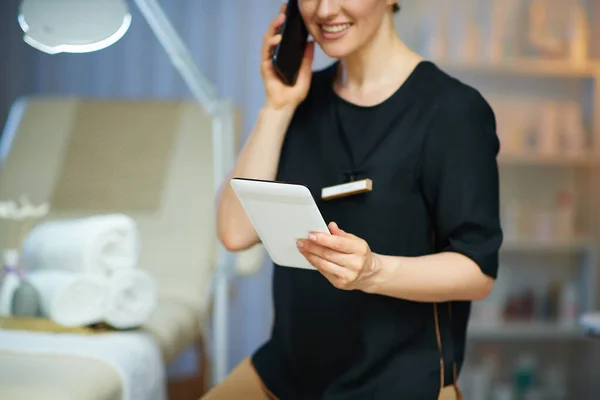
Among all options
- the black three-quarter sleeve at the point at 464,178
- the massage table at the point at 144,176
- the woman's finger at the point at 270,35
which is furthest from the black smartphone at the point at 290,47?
the massage table at the point at 144,176

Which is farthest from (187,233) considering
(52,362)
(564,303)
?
(564,303)

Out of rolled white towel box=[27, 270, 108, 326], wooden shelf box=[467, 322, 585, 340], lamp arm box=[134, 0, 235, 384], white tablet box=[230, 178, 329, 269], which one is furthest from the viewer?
wooden shelf box=[467, 322, 585, 340]

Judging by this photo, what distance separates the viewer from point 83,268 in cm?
171

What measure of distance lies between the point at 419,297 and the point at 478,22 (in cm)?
246

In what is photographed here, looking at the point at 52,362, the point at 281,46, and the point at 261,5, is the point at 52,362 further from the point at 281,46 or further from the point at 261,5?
the point at 261,5

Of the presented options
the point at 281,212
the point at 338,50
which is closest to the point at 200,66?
the point at 338,50

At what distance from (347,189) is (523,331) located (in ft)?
7.30

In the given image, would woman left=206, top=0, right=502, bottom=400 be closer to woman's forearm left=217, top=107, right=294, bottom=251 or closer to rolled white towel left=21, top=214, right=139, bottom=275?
woman's forearm left=217, top=107, right=294, bottom=251

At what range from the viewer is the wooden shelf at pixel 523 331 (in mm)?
3068

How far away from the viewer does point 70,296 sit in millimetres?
1636

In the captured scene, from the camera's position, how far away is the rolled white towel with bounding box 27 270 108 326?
1.61 m

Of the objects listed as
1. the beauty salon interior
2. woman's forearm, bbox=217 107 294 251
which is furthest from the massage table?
woman's forearm, bbox=217 107 294 251

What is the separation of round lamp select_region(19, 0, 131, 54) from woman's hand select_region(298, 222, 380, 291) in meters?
0.36

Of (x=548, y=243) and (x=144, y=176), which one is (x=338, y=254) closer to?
(x=144, y=176)
